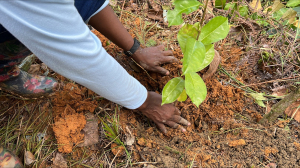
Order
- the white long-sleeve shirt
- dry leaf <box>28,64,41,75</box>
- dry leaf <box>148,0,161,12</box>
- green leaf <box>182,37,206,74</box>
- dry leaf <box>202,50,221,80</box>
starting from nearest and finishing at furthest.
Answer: the white long-sleeve shirt → green leaf <box>182,37,206,74</box> → dry leaf <box>202,50,221,80</box> → dry leaf <box>28,64,41,75</box> → dry leaf <box>148,0,161,12</box>

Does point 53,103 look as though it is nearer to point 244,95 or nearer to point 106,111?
point 106,111

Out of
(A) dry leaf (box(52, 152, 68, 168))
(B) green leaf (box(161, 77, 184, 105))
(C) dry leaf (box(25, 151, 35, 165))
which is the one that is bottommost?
(C) dry leaf (box(25, 151, 35, 165))

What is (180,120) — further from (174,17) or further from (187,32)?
(174,17)

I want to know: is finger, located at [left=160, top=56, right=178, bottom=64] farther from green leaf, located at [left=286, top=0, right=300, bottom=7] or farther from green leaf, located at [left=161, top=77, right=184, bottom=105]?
green leaf, located at [left=286, top=0, right=300, bottom=7]

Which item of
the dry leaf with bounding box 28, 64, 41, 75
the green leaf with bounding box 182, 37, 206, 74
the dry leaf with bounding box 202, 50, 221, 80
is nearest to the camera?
the green leaf with bounding box 182, 37, 206, 74

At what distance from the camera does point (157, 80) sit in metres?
1.52

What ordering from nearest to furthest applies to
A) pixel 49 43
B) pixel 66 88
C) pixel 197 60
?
1. pixel 49 43
2. pixel 197 60
3. pixel 66 88

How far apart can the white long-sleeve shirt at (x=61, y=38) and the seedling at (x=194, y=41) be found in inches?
12.6

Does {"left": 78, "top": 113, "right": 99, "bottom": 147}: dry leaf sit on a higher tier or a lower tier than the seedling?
lower

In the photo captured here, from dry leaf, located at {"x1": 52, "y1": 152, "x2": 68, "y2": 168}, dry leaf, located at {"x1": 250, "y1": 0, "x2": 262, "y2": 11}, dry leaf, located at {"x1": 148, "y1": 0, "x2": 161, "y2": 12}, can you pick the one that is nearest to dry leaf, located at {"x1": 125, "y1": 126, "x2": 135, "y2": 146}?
dry leaf, located at {"x1": 52, "y1": 152, "x2": 68, "y2": 168}

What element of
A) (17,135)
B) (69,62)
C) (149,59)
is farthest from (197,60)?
(17,135)

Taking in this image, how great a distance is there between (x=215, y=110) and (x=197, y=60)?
0.69 meters

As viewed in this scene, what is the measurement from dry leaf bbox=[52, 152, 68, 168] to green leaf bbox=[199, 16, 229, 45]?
1.03 m

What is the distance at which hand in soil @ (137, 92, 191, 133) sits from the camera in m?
1.22
